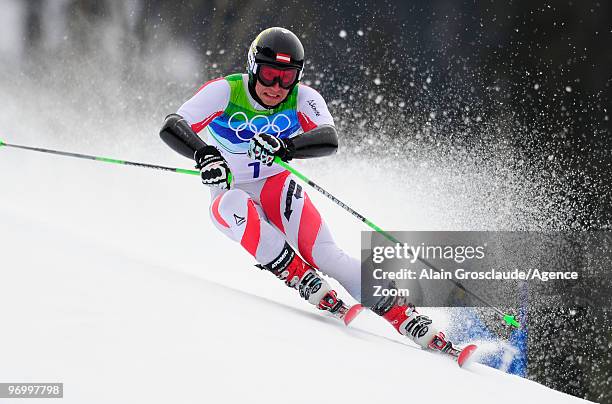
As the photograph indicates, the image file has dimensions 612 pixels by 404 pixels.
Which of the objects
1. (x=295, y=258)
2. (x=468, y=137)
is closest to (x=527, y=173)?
(x=468, y=137)

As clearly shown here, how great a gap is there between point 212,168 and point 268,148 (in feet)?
0.82

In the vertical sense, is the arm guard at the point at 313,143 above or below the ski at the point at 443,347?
above

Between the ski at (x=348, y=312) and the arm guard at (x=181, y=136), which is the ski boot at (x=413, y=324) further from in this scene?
the arm guard at (x=181, y=136)

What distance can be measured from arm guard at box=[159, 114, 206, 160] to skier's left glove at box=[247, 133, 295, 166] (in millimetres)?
216

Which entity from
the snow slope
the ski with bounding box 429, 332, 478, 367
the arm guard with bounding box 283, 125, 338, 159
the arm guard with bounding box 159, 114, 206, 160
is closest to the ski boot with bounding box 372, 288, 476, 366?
the ski with bounding box 429, 332, 478, 367

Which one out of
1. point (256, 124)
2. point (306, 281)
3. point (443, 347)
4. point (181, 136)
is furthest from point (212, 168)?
point (443, 347)

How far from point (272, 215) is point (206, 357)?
1.31 m

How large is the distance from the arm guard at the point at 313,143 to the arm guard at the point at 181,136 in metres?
0.39

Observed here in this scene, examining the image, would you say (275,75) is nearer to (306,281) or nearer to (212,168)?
(212,168)

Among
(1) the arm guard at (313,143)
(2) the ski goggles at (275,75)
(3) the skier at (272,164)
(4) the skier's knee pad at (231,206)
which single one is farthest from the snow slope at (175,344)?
(2) the ski goggles at (275,75)

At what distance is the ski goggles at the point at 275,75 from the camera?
8.68 ft

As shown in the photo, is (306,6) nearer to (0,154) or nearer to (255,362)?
(0,154)

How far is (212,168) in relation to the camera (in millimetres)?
2510

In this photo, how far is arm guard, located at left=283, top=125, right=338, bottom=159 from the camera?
2.63 metres
